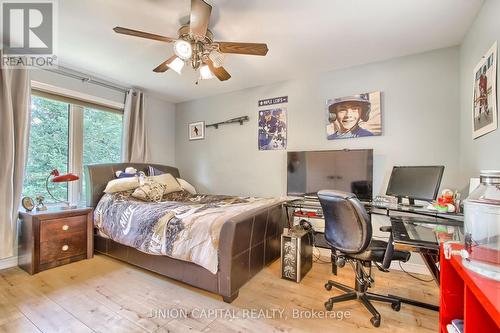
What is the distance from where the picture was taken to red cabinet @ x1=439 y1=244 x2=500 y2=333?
69 cm

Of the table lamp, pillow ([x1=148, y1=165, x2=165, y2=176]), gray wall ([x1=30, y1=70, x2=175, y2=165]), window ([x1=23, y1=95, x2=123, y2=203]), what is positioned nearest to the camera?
the table lamp

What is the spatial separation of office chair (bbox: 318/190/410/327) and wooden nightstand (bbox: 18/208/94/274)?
110 inches

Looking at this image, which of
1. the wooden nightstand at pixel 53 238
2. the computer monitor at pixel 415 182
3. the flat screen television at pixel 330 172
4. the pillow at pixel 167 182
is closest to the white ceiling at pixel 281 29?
the flat screen television at pixel 330 172

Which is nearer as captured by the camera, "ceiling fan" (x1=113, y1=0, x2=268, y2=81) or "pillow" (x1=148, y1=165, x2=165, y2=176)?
"ceiling fan" (x1=113, y1=0, x2=268, y2=81)

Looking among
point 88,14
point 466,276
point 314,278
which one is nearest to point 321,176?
point 314,278

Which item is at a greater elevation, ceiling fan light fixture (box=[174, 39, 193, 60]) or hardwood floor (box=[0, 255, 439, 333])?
ceiling fan light fixture (box=[174, 39, 193, 60])

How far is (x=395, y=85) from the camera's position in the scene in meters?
2.64

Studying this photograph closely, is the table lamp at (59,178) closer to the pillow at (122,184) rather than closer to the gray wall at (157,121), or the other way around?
the pillow at (122,184)

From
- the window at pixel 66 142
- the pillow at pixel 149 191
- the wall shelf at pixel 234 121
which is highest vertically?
the wall shelf at pixel 234 121

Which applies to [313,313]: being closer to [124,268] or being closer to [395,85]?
[124,268]

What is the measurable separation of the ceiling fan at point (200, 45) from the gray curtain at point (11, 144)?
166 cm

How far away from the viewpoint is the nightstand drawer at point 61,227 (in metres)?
2.45

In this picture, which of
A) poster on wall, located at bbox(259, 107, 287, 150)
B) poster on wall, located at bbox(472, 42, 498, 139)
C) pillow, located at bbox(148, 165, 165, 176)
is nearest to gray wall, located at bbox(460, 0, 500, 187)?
poster on wall, located at bbox(472, 42, 498, 139)

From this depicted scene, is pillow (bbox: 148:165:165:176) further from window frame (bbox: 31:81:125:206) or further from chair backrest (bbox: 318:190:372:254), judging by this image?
chair backrest (bbox: 318:190:372:254)
